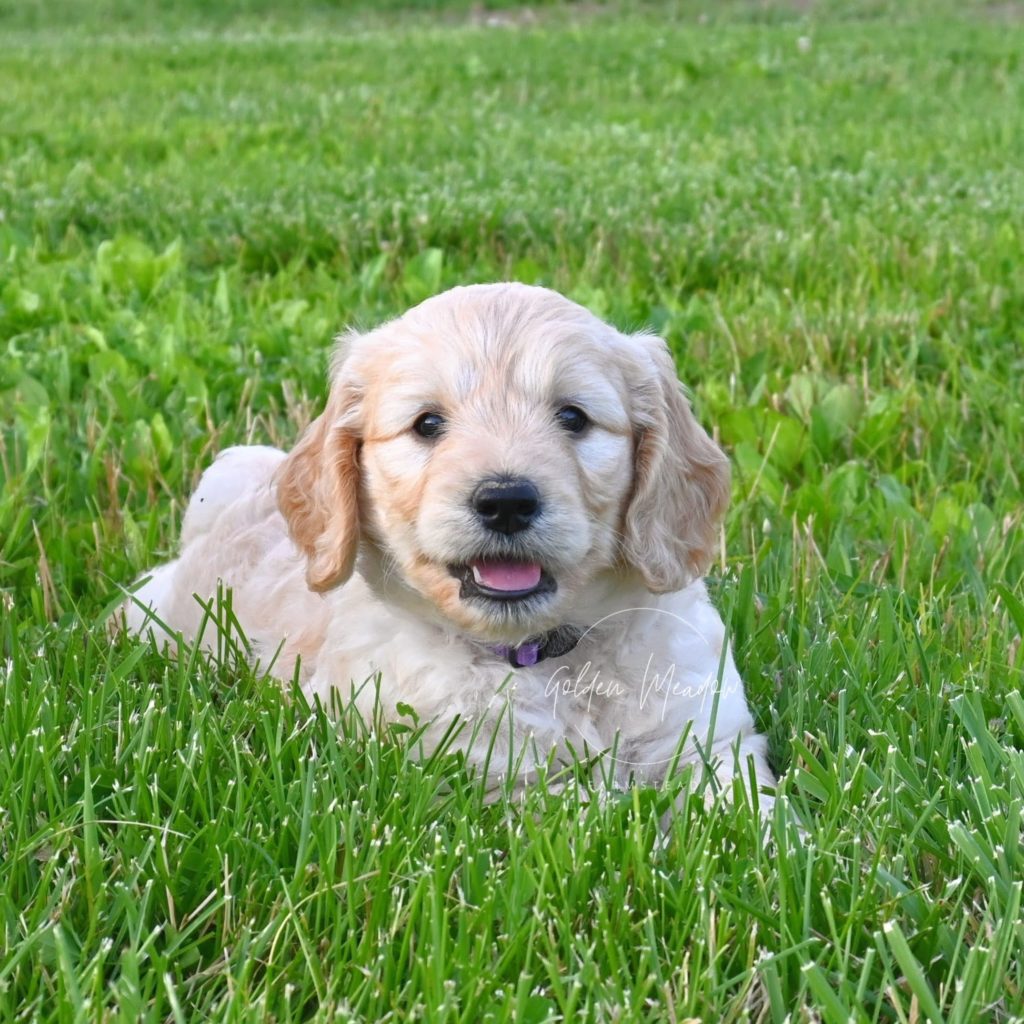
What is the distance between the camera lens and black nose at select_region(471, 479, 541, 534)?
2770 mm

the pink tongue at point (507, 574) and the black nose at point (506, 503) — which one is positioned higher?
the black nose at point (506, 503)

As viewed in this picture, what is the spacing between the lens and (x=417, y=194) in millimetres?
7641

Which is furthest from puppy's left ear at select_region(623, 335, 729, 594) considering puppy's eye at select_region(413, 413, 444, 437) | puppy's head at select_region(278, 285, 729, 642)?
puppy's eye at select_region(413, 413, 444, 437)

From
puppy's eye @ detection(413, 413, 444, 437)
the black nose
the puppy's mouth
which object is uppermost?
puppy's eye @ detection(413, 413, 444, 437)

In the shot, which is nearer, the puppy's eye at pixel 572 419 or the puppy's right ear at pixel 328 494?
the puppy's eye at pixel 572 419

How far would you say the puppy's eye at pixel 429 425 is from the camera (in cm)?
301

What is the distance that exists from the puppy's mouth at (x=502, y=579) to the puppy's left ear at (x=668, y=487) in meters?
0.26

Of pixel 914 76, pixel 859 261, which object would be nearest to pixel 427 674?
pixel 859 261

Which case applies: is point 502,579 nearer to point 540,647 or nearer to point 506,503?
point 506,503

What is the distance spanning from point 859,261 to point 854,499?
2460 millimetres

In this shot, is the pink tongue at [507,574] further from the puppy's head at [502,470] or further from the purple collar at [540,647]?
the purple collar at [540,647]

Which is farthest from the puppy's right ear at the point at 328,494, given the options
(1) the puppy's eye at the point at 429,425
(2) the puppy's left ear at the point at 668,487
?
(2) the puppy's left ear at the point at 668,487

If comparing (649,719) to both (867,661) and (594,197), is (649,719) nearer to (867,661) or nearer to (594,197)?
(867,661)

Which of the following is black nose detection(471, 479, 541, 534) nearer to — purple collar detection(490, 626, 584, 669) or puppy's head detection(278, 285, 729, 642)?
puppy's head detection(278, 285, 729, 642)
